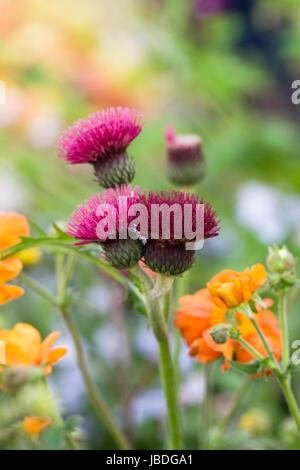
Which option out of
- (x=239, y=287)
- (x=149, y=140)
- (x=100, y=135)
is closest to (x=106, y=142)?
(x=100, y=135)

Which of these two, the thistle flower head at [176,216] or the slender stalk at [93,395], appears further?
the slender stalk at [93,395]

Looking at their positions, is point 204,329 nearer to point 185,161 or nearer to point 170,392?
→ point 170,392

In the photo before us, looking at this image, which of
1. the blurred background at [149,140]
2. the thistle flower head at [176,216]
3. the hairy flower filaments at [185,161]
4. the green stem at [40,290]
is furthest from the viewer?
the blurred background at [149,140]

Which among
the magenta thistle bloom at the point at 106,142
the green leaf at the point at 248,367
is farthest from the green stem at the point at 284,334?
the magenta thistle bloom at the point at 106,142

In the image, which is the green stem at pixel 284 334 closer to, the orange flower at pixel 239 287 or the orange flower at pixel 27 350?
the orange flower at pixel 239 287

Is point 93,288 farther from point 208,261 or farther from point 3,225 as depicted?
point 3,225

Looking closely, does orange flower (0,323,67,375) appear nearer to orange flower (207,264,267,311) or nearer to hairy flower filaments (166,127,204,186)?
orange flower (207,264,267,311)

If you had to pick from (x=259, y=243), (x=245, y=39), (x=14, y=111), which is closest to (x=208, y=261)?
(x=259, y=243)

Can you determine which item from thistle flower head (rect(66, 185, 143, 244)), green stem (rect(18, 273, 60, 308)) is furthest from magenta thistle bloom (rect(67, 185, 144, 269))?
green stem (rect(18, 273, 60, 308))
